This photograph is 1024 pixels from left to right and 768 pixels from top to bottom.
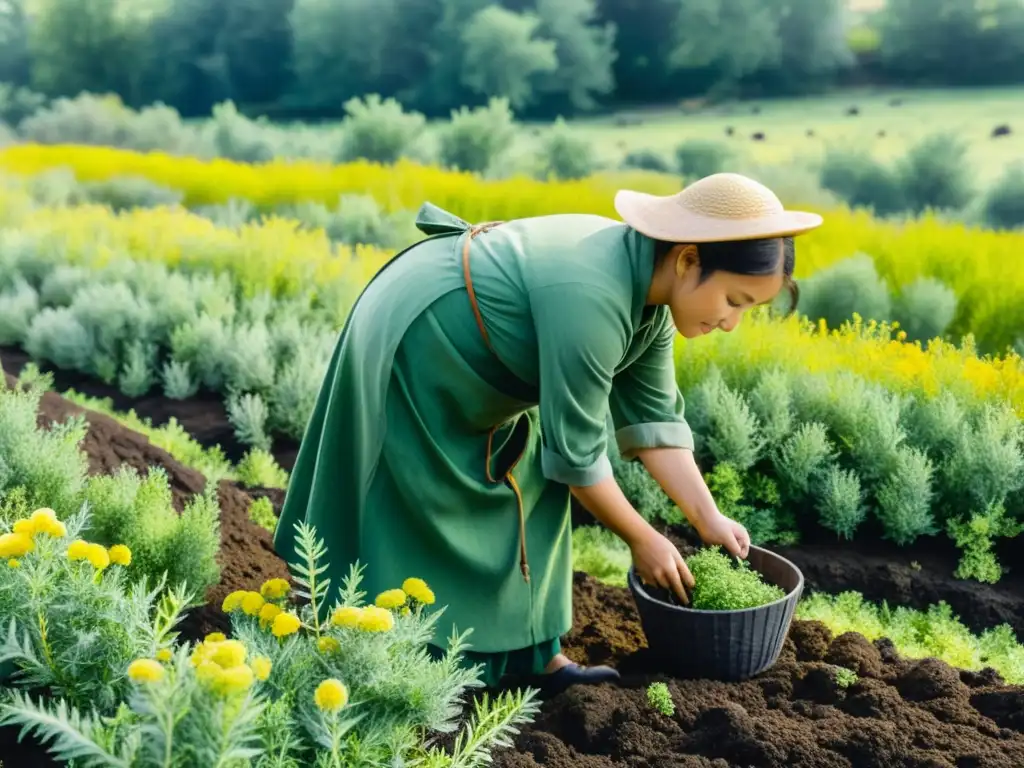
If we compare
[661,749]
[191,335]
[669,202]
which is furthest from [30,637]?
[191,335]

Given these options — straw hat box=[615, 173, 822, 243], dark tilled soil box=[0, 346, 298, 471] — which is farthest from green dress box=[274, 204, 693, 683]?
dark tilled soil box=[0, 346, 298, 471]

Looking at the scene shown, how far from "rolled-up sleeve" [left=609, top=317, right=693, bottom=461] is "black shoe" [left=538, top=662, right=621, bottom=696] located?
0.65 m

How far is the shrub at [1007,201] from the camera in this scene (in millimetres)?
12594

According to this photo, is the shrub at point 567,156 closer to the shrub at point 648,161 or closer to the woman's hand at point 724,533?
the shrub at point 648,161

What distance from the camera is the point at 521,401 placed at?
2.98 metres

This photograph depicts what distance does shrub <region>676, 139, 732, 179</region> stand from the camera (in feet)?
47.6

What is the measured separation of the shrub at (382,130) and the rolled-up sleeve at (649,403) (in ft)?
41.1

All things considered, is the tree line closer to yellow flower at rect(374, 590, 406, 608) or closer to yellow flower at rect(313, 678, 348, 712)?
yellow flower at rect(374, 590, 406, 608)

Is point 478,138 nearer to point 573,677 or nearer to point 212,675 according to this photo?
point 573,677

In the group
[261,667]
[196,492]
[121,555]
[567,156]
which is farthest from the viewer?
[567,156]

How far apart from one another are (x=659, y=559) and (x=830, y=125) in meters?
13.8

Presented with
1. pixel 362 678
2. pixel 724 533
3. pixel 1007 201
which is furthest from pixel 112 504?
pixel 1007 201

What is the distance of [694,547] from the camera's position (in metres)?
4.59

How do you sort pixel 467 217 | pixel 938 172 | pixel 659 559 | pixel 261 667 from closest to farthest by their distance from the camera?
pixel 261 667
pixel 659 559
pixel 467 217
pixel 938 172
